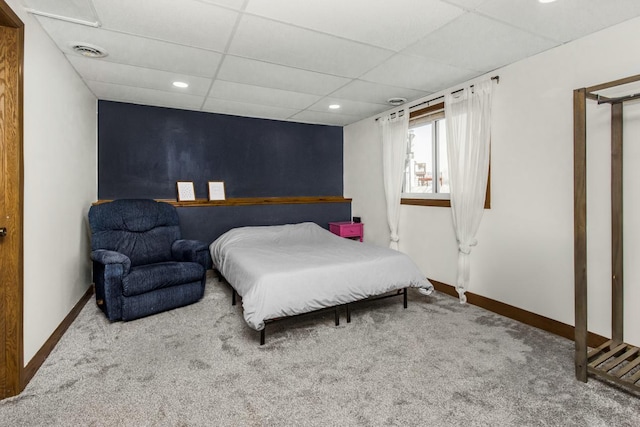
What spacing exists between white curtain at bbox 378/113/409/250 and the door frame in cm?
359

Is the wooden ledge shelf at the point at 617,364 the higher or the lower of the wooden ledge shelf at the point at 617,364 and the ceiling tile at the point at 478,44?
the lower

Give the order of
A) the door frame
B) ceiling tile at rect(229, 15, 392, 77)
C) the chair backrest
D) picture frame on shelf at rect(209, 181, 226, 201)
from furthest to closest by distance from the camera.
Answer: picture frame on shelf at rect(209, 181, 226, 201) → the chair backrest → ceiling tile at rect(229, 15, 392, 77) → the door frame

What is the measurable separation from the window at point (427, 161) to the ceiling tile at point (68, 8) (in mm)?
3221

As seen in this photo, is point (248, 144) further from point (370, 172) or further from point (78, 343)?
point (78, 343)

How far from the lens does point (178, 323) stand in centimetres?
292

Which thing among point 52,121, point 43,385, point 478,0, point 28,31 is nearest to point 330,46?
point 478,0

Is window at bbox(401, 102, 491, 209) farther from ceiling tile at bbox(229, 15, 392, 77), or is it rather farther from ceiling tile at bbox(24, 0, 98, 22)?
ceiling tile at bbox(24, 0, 98, 22)

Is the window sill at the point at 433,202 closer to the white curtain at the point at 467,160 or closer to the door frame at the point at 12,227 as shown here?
the white curtain at the point at 467,160

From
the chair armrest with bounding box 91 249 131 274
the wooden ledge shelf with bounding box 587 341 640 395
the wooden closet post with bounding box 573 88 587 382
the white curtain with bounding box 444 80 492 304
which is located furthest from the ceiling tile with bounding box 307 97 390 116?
the wooden ledge shelf with bounding box 587 341 640 395

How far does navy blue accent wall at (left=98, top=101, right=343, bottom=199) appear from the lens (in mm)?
4090

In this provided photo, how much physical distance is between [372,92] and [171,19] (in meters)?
2.19

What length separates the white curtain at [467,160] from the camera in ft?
10.5

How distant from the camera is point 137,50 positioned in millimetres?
2637

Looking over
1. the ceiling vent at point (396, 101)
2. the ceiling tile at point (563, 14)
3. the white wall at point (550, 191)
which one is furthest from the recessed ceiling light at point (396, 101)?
the ceiling tile at point (563, 14)
